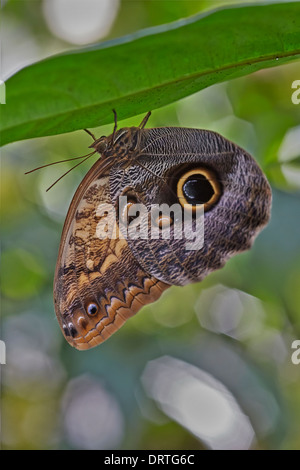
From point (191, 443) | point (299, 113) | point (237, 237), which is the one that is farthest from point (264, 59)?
point (191, 443)

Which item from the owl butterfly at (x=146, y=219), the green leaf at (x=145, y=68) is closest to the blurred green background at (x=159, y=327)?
the owl butterfly at (x=146, y=219)

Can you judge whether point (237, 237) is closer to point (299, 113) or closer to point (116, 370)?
point (299, 113)

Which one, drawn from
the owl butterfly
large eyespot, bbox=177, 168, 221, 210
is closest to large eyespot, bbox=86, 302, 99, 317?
the owl butterfly

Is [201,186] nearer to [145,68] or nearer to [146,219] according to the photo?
[146,219]

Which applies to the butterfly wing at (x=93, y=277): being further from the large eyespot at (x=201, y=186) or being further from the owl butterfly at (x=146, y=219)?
the large eyespot at (x=201, y=186)

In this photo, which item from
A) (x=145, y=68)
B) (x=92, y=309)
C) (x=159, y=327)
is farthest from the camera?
(x=159, y=327)

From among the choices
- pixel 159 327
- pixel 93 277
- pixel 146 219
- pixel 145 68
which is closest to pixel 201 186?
pixel 146 219
